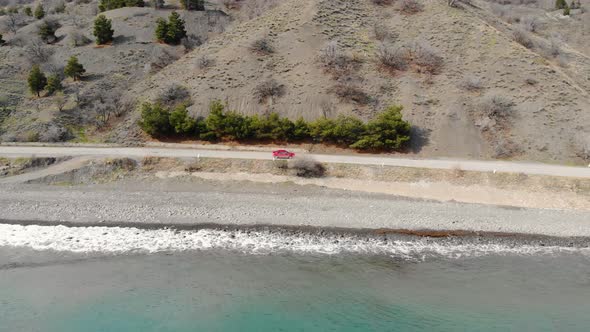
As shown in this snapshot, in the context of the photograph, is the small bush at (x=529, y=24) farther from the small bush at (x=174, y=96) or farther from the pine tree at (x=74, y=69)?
the pine tree at (x=74, y=69)

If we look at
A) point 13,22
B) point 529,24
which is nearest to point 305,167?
point 529,24

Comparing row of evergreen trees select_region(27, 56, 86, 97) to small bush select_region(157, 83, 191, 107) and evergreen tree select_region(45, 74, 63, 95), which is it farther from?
small bush select_region(157, 83, 191, 107)

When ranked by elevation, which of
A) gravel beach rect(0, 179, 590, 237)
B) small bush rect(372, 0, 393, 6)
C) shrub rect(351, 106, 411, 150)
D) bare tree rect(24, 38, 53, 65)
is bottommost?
gravel beach rect(0, 179, 590, 237)

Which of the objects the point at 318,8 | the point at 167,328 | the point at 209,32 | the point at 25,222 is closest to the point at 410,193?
the point at 167,328

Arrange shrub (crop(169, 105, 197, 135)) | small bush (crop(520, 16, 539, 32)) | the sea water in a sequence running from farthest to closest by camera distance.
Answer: small bush (crop(520, 16, 539, 32)), shrub (crop(169, 105, 197, 135)), the sea water

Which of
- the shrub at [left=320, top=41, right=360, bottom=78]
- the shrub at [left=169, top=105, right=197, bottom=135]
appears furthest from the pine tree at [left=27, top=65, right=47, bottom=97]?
the shrub at [left=320, top=41, right=360, bottom=78]

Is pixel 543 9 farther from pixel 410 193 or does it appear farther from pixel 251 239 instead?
pixel 251 239

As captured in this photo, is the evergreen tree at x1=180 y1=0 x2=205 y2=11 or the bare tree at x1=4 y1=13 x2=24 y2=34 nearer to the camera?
the bare tree at x1=4 y1=13 x2=24 y2=34

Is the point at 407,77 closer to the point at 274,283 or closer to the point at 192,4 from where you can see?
the point at 274,283
